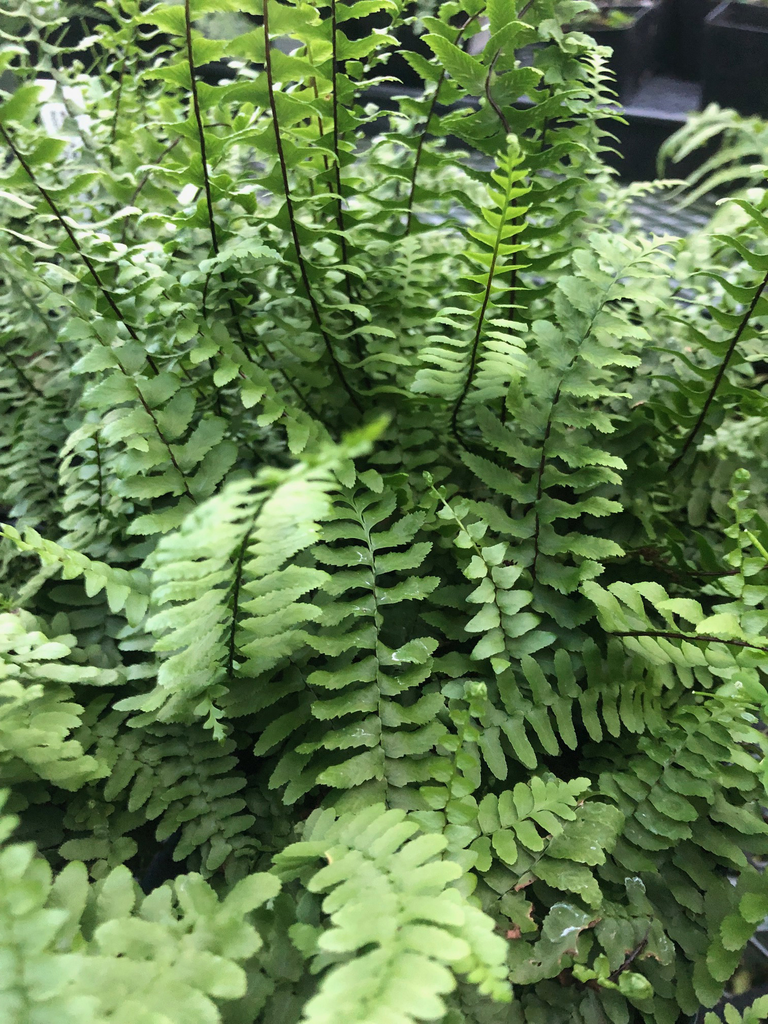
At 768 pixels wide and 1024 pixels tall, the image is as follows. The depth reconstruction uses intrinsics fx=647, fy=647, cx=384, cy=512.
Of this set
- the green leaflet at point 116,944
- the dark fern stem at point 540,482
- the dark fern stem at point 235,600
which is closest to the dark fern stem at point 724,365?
the dark fern stem at point 540,482

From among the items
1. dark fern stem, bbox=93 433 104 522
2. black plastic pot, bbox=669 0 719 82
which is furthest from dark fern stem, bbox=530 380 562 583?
black plastic pot, bbox=669 0 719 82

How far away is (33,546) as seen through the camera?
2.20ft

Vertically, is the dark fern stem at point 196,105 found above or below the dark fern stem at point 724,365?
above

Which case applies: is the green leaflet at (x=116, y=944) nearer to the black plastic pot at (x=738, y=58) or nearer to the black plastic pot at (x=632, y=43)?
the black plastic pot at (x=632, y=43)

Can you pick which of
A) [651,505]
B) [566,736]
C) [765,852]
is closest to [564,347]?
[651,505]

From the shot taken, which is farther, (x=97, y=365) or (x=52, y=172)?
(x=52, y=172)

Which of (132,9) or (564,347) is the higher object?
(132,9)

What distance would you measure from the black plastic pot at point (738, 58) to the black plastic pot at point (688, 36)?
7.8 inches

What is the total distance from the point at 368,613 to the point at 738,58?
2405mm

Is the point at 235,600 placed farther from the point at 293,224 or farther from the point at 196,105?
the point at 196,105

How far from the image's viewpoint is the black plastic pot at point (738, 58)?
207 centimetres

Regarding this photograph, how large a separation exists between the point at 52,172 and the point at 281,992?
1.11m

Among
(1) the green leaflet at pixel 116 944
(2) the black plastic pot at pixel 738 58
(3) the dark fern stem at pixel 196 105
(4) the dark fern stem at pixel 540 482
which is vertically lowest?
(1) the green leaflet at pixel 116 944

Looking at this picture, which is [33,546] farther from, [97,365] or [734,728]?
[734,728]
